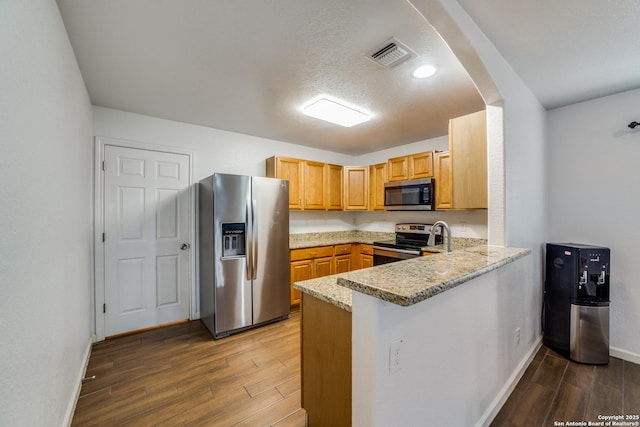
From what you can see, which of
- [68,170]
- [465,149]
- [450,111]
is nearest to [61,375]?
[68,170]

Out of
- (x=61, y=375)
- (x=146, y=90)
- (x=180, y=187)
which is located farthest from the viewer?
(x=180, y=187)

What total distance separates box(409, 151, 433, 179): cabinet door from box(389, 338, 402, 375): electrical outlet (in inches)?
114

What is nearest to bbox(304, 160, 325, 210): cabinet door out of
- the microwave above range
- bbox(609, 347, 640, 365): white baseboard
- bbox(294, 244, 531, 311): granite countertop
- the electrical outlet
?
the microwave above range

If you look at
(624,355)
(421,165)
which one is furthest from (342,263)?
(624,355)

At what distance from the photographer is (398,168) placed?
3859 millimetres

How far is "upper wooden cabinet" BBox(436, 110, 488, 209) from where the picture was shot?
2253 millimetres

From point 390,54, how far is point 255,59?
0.94 metres

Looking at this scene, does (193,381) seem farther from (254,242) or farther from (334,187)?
(334,187)

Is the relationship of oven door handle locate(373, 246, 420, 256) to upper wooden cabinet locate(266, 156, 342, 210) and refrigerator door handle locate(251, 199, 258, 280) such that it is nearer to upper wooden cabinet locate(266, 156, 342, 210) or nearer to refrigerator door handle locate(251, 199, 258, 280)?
upper wooden cabinet locate(266, 156, 342, 210)

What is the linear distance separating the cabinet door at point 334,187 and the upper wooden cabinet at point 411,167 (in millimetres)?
875

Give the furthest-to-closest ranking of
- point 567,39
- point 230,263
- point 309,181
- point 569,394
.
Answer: point 309,181 < point 230,263 < point 569,394 < point 567,39

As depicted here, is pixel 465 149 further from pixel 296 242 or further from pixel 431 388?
pixel 296 242

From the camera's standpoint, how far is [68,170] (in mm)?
1703

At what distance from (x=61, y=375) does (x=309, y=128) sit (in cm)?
305
